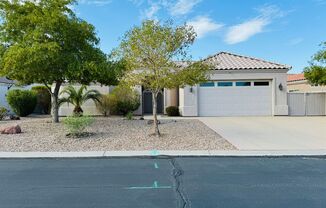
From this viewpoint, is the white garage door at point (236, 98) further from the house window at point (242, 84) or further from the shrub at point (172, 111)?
the shrub at point (172, 111)

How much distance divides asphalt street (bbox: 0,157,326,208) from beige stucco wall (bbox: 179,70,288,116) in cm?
1271

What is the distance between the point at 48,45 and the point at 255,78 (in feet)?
47.9

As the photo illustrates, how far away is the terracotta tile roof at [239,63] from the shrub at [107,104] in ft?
25.3

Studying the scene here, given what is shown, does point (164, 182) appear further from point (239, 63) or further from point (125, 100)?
point (239, 63)

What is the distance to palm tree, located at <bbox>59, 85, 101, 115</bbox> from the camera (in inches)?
796

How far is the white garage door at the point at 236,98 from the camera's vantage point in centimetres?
2112

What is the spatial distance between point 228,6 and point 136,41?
9682 millimetres

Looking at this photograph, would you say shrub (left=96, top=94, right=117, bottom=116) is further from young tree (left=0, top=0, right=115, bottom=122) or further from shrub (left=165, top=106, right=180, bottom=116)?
young tree (left=0, top=0, right=115, bottom=122)

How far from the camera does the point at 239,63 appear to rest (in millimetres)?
22297

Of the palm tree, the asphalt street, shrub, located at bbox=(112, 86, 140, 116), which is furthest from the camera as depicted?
shrub, located at bbox=(112, 86, 140, 116)

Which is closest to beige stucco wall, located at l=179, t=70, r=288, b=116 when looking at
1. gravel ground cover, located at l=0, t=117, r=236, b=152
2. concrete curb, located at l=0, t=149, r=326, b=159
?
gravel ground cover, located at l=0, t=117, r=236, b=152

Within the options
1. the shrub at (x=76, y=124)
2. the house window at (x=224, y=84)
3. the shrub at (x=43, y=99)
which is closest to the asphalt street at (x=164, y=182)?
the shrub at (x=76, y=124)

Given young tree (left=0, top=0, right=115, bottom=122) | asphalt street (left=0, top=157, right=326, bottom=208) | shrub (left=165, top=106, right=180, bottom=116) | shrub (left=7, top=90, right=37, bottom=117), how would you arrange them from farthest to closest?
shrub (left=165, top=106, right=180, bottom=116), shrub (left=7, top=90, right=37, bottom=117), young tree (left=0, top=0, right=115, bottom=122), asphalt street (left=0, top=157, right=326, bottom=208)

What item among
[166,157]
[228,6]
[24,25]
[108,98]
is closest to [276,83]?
[228,6]
